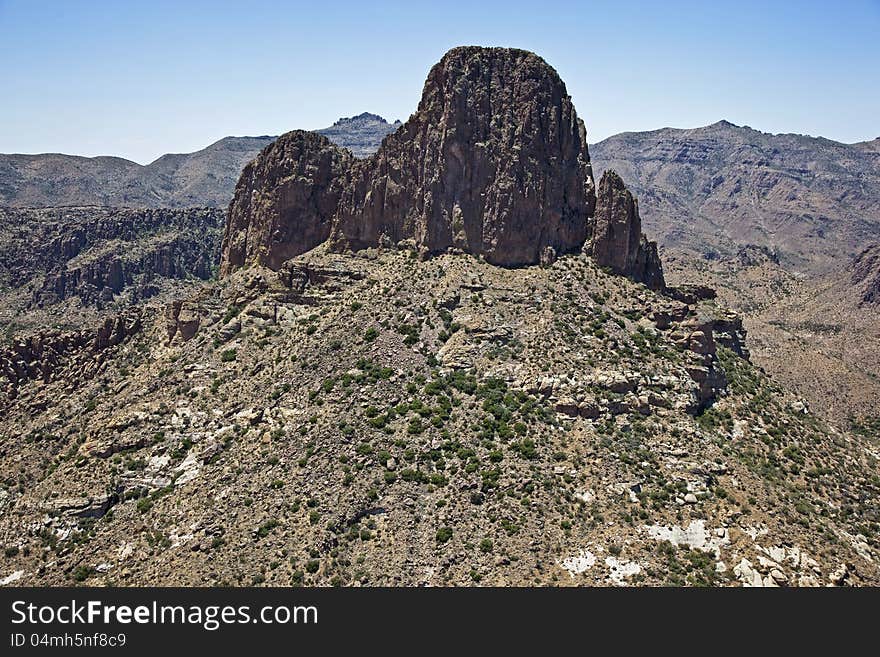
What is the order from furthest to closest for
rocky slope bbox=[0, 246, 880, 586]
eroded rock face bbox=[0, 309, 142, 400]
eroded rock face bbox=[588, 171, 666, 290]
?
eroded rock face bbox=[0, 309, 142, 400], eroded rock face bbox=[588, 171, 666, 290], rocky slope bbox=[0, 246, 880, 586]

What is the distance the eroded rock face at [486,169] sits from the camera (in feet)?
303

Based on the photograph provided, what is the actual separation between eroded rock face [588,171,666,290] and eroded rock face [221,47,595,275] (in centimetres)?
214

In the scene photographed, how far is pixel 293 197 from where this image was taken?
102m

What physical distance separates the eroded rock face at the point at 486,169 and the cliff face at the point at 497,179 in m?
0.11

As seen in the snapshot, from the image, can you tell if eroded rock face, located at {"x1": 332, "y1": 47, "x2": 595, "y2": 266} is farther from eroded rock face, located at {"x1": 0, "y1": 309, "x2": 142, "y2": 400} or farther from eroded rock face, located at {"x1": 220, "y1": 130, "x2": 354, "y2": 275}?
eroded rock face, located at {"x1": 0, "y1": 309, "x2": 142, "y2": 400}

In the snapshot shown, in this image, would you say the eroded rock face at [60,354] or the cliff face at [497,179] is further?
the eroded rock face at [60,354]

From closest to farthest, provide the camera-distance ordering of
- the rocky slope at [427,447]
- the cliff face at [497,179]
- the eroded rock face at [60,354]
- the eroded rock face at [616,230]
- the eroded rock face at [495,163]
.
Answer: the rocky slope at [427,447] < the eroded rock face at [495,163] < the cliff face at [497,179] < the eroded rock face at [616,230] < the eroded rock face at [60,354]

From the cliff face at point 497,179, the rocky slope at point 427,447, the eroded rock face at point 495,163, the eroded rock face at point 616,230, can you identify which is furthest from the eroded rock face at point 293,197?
the eroded rock face at point 616,230

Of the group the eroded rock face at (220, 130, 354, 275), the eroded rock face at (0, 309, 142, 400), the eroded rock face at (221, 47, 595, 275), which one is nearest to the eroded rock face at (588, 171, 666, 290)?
the eroded rock face at (221, 47, 595, 275)

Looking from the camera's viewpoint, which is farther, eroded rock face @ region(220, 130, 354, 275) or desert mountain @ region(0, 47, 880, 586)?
eroded rock face @ region(220, 130, 354, 275)

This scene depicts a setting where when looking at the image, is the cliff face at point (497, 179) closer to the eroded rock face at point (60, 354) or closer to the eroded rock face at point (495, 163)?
the eroded rock face at point (495, 163)

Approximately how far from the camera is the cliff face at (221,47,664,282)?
92.3m

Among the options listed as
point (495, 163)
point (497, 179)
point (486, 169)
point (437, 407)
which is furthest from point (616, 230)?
point (437, 407)

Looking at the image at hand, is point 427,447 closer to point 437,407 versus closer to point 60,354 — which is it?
point 437,407
